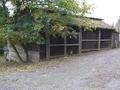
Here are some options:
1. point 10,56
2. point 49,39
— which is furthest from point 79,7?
point 10,56

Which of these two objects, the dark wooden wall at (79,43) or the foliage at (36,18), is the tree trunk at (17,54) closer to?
the dark wooden wall at (79,43)

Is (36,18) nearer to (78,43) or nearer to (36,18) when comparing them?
(36,18)

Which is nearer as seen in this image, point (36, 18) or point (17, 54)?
point (36, 18)

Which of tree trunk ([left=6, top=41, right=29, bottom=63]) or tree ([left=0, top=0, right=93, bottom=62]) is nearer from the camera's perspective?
tree ([left=0, top=0, right=93, bottom=62])

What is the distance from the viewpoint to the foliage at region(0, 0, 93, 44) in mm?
16531

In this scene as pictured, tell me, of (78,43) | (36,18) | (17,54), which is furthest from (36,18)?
(78,43)

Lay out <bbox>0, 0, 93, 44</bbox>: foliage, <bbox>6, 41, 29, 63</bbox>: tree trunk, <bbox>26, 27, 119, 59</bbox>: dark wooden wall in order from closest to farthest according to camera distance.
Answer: <bbox>0, 0, 93, 44</bbox>: foliage
<bbox>26, 27, 119, 59</bbox>: dark wooden wall
<bbox>6, 41, 29, 63</bbox>: tree trunk

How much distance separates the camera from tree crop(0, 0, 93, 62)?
1655 centimetres

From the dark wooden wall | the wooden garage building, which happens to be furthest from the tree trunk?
the dark wooden wall

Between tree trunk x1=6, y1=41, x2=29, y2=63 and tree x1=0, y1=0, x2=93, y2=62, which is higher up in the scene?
tree x1=0, y1=0, x2=93, y2=62

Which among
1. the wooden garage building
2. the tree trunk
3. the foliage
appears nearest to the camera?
the foliage

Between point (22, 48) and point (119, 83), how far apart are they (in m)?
11.3

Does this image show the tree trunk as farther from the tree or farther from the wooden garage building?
the tree

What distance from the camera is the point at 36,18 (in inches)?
658
